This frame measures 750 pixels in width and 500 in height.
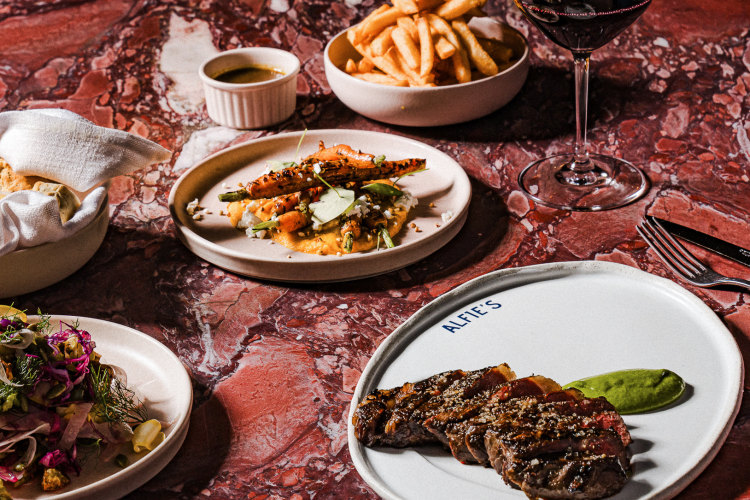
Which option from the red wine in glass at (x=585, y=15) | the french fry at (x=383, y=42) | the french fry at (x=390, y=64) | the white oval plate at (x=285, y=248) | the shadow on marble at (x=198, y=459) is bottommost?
the shadow on marble at (x=198, y=459)

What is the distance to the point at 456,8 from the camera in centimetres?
229

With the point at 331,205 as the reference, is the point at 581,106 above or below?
above

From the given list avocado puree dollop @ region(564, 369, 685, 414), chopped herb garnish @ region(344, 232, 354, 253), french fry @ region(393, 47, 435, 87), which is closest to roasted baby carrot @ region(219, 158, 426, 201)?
chopped herb garnish @ region(344, 232, 354, 253)

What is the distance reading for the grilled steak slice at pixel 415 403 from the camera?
124 centimetres

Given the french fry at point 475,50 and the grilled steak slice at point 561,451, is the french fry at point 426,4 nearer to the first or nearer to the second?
the french fry at point 475,50

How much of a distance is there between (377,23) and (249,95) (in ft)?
1.47

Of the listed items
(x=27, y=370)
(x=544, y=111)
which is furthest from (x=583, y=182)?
(x=27, y=370)

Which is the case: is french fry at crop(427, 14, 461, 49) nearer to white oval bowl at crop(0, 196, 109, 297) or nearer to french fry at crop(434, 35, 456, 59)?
french fry at crop(434, 35, 456, 59)

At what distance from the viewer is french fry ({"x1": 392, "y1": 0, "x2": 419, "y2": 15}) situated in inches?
92.0

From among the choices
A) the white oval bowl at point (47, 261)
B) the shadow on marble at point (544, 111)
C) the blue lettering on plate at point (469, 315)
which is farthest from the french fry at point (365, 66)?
the blue lettering on plate at point (469, 315)

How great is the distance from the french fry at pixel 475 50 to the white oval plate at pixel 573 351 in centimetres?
86

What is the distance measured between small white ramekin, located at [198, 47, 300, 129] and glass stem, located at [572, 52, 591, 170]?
0.90m

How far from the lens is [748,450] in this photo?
1.28 meters

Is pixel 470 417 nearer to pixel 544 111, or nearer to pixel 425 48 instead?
pixel 425 48
